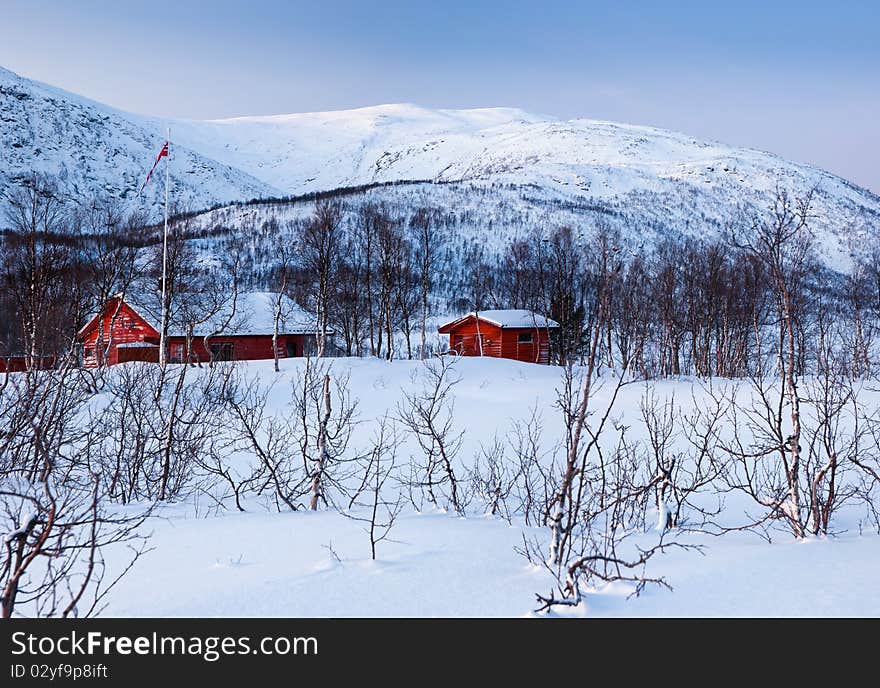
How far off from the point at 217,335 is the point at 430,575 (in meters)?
34.8

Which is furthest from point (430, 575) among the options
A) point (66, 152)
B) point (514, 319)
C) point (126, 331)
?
point (66, 152)

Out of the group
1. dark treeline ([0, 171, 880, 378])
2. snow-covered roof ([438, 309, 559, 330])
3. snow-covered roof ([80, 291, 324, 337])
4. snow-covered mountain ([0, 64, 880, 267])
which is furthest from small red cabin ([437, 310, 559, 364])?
snow-covered mountain ([0, 64, 880, 267])

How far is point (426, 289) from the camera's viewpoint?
4122 cm

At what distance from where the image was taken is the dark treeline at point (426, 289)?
16.5 m

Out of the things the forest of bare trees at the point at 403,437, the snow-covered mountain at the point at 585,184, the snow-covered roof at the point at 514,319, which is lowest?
the forest of bare trees at the point at 403,437

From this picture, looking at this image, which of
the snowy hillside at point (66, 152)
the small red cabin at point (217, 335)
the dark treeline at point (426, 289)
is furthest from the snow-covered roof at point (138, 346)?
the snowy hillside at point (66, 152)

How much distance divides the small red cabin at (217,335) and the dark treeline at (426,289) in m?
1.56

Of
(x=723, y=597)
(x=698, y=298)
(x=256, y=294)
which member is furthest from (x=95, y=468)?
(x=698, y=298)

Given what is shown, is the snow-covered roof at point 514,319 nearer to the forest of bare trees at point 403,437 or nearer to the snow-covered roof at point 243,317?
the forest of bare trees at point 403,437

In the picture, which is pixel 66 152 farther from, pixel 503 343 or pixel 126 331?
pixel 503 343

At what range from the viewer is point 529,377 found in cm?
3086

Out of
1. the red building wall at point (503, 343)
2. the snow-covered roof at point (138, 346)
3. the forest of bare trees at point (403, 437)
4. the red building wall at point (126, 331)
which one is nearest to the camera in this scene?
the forest of bare trees at point (403, 437)
